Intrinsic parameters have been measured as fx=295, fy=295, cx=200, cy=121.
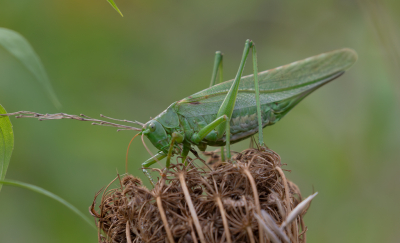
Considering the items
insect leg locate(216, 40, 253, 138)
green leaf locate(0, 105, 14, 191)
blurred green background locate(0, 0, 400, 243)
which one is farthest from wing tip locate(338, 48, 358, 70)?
green leaf locate(0, 105, 14, 191)

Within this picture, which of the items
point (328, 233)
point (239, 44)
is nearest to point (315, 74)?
point (328, 233)

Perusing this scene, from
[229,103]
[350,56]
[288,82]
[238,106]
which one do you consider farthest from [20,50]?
[350,56]

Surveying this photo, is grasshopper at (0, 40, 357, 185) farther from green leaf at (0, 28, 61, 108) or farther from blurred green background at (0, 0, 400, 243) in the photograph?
green leaf at (0, 28, 61, 108)

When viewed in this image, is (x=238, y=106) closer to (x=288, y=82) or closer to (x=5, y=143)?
(x=288, y=82)

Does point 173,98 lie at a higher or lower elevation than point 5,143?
higher

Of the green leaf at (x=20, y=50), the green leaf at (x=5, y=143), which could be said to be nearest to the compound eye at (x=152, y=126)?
the green leaf at (x=20, y=50)

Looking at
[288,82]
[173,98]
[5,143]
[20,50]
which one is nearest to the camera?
[5,143]
